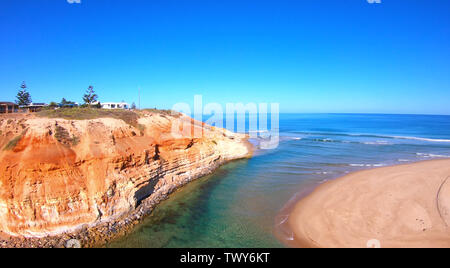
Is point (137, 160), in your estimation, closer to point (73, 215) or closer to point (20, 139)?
point (73, 215)

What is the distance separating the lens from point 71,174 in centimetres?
1053

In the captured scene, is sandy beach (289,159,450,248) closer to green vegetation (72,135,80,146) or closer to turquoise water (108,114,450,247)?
turquoise water (108,114,450,247)

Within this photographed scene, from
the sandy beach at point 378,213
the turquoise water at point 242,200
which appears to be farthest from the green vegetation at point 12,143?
the sandy beach at point 378,213

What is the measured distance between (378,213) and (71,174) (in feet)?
55.2

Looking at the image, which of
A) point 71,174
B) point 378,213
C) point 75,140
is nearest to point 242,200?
point 378,213

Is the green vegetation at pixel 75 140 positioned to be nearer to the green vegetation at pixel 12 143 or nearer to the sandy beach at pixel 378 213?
the green vegetation at pixel 12 143

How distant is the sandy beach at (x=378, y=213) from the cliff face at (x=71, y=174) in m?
9.57

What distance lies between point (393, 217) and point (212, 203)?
10.2 metres

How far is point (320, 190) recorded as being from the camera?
1481cm

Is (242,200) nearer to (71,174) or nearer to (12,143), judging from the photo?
(71,174)

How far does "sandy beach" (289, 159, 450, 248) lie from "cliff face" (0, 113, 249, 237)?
31.4 ft
